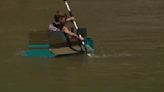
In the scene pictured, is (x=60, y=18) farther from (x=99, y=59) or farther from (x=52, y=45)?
(x=99, y=59)

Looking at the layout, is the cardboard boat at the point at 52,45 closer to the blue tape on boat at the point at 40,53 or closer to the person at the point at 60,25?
the blue tape on boat at the point at 40,53

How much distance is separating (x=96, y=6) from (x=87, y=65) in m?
11.3

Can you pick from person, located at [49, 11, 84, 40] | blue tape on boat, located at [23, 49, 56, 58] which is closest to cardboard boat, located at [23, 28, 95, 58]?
blue tape on boat, located at [23, 49, 56, 58]

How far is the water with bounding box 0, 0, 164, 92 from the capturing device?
44.0 ft

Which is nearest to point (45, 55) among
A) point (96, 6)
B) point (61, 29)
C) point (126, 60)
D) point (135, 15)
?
point (61, 29)

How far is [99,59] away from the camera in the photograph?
607 inches

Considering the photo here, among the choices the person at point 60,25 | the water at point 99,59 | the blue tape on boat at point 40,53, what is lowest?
the water at point 99,59

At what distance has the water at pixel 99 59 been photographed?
13.4m

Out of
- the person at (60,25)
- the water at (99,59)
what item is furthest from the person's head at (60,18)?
the water at (99,59)

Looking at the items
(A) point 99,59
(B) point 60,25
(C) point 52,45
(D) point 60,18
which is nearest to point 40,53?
(C) point 52,45

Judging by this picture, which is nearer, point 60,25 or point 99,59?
point 99,59

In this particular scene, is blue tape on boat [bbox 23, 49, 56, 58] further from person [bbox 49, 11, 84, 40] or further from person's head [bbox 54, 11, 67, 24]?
person's head [bbox 54, 11, 67, 24]

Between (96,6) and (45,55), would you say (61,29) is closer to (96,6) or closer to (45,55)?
(45,55)

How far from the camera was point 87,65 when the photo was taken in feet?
49.1
